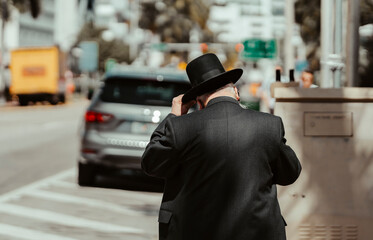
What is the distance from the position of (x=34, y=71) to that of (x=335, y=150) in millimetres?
40243

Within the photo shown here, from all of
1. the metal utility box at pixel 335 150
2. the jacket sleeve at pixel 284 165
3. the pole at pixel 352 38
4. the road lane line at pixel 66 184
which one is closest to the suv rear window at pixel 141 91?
the road lane line at pixel 66 184

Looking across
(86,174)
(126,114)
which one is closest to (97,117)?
(126,114)

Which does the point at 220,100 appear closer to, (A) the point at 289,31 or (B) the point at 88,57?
(A) the point at 289,31

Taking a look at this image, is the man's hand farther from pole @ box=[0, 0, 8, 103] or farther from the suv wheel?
pole @ box=[0, 0, 8, 103]

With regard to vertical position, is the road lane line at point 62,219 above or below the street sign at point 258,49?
below

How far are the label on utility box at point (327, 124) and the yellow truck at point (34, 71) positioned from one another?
129ft

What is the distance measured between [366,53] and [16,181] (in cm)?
625

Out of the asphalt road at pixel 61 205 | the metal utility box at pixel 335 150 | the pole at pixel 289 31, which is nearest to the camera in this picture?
the metal utility box at pixel 335 150

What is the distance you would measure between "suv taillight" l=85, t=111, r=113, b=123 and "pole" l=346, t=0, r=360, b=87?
3981 mm

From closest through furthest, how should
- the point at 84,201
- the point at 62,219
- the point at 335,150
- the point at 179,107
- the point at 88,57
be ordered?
the point at 179,107 < the point at 335,150 < the point at 62,219 < the point at 84,201 < the point at 88,57

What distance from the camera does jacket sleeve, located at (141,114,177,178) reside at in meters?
3.48

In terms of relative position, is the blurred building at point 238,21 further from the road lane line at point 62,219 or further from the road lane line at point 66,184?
the road lane line at point 62,219

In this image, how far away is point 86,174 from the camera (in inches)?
458

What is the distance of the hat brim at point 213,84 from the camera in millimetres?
3500
